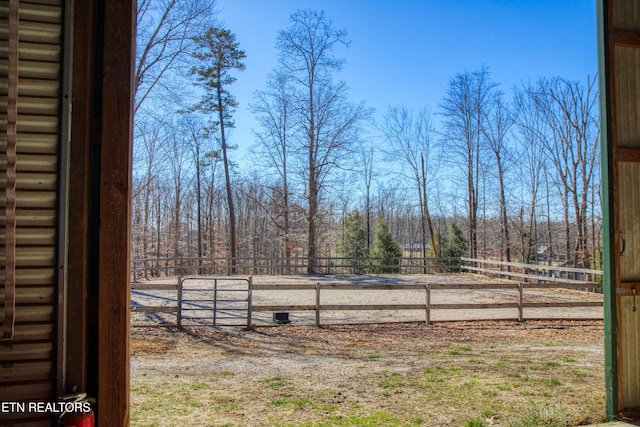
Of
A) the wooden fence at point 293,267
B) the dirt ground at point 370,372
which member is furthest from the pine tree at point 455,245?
the dirt ground at point 370,372

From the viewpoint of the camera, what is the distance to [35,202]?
1818 mm

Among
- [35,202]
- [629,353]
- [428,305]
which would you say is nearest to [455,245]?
[428,305]

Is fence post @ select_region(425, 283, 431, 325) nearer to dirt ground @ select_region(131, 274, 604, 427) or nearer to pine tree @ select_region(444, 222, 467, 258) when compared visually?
dirt ground @ select_region(131, 274, 604, 427)

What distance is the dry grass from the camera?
3.46 meters

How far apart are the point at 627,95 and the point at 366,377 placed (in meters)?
3.92

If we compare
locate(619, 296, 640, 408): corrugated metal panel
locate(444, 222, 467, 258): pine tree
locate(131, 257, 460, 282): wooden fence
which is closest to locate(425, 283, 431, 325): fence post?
locate(619, 296, 640, 408): corrugated metal panel

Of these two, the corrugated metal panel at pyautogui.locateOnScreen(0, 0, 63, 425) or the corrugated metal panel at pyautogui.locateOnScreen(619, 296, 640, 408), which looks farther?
the corrugated metal panel at pyautogui.locateOnScreen(619, 296, 640, 408)

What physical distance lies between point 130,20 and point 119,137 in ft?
2.12

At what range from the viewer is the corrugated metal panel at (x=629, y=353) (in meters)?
3.04

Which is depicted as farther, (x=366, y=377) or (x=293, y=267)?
(x=293, y=267)

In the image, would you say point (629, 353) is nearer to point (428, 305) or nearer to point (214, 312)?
point (428, 305)

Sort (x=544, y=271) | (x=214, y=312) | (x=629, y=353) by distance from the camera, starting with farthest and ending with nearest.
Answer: (x=544, y=271), (x=214, y=312), (x=629, y=353)

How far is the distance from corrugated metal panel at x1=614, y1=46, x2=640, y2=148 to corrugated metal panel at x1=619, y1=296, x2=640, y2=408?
52.8 inches

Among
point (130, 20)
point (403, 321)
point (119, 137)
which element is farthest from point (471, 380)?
point (130, 20)
